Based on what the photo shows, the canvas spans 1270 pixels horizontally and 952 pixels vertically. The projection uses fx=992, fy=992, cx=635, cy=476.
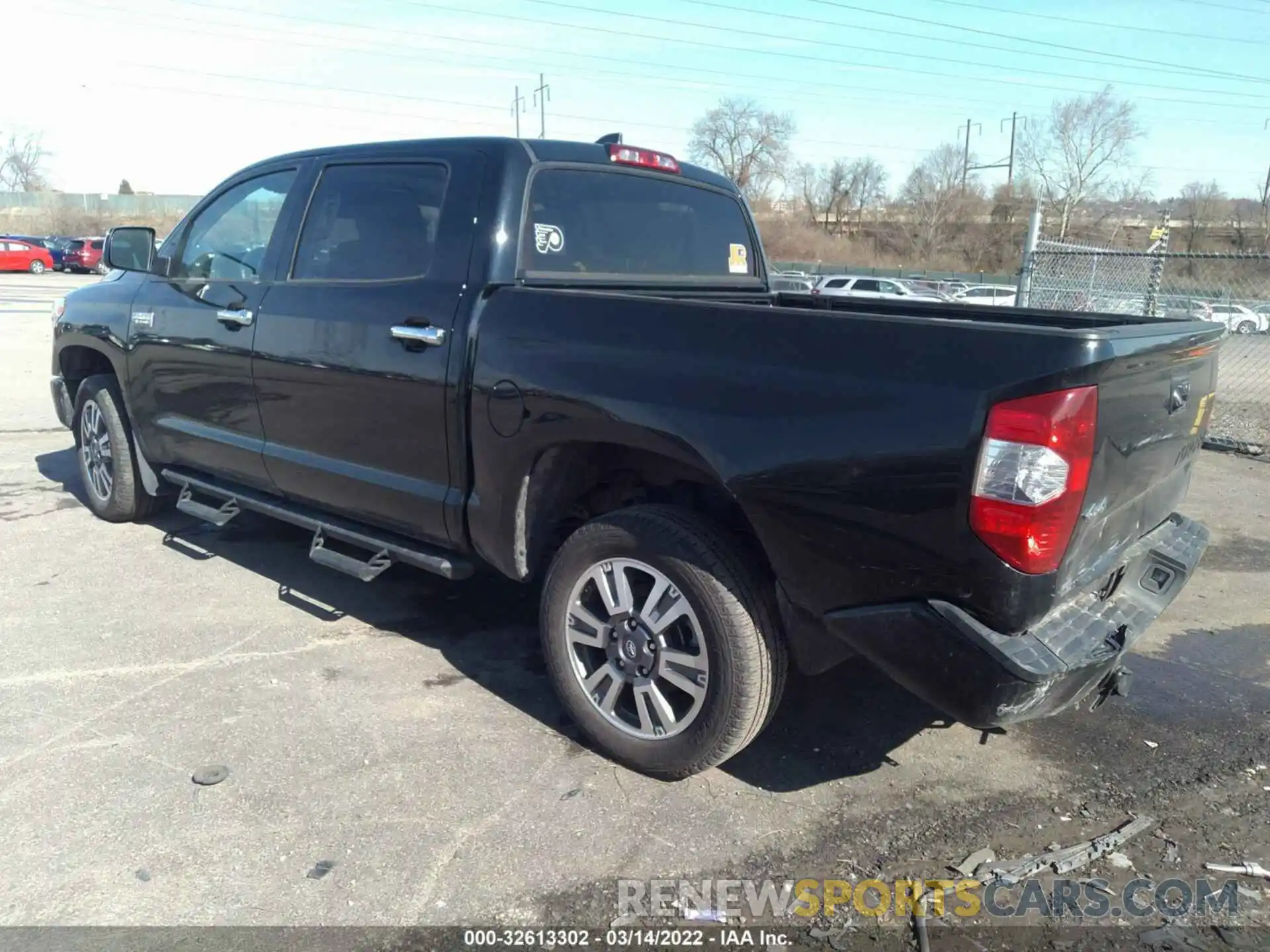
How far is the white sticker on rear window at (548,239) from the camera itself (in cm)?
380

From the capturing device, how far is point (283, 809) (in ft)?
10.1

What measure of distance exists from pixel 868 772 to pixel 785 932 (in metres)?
0.90

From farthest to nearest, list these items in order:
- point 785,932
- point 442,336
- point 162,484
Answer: point 162,484
point 442,336
point 785,932

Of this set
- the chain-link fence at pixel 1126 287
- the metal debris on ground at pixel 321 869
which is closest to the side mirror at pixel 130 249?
the metal debris on ground at pixel 321 869

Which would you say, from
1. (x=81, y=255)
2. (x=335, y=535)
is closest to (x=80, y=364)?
(x=335, y=535)

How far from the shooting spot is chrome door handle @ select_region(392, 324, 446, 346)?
3.60 metres

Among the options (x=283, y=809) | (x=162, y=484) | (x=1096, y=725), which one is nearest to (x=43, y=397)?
(x=162, y=484)

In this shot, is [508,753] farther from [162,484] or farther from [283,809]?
[162,484]

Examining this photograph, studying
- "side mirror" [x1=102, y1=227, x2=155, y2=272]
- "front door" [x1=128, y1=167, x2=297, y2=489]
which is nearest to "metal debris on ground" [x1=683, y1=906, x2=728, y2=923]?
"front door" [x1=128, y1=167, x2=297, y2=489]

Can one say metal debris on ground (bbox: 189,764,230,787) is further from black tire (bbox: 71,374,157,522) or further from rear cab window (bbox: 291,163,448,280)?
black tire (bbox: 71,374,157,522)

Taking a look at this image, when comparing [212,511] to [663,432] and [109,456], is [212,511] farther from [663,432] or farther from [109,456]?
[663,432]

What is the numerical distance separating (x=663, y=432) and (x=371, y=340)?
146 centimetres

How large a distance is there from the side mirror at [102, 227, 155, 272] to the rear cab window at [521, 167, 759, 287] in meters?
2.71

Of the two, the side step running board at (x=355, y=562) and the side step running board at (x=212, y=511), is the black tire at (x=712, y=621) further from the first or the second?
the side step running board at (x=212, y=511)
